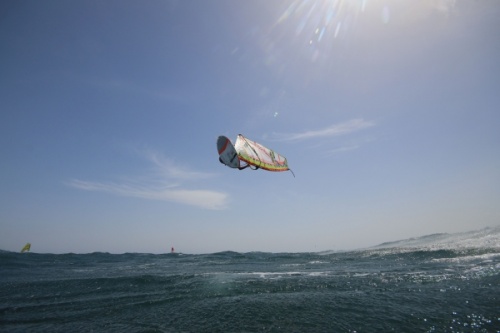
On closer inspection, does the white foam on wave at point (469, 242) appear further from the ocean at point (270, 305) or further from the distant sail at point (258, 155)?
the distant sail at point (258, 155)

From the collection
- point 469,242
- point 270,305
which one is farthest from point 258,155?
point 469,242

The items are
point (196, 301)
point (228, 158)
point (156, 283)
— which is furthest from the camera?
point (156, 283)

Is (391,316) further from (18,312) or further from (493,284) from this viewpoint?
(18,312)

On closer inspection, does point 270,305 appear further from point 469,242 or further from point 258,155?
point 469,242

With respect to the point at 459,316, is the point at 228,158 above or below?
above

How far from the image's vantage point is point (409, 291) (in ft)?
28.9

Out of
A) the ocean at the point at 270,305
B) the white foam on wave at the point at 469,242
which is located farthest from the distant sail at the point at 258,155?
the white foam on wave at the point at 469,242

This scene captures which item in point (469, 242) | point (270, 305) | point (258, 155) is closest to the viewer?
point (270, 305)

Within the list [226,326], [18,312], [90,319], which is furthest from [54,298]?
[226,326]

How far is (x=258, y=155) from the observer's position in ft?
39.9

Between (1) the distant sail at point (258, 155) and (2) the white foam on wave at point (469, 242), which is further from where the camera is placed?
(2) the white foam on wave at point (469, 242)

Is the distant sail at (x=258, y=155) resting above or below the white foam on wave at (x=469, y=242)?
above

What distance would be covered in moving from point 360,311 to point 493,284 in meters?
5.99

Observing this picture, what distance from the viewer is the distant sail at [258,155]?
35.6ft
